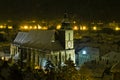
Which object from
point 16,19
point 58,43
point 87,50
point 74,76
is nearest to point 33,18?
point 16,19

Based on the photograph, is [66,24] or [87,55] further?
[87,55]

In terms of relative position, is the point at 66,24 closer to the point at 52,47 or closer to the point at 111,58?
the point at 52,47

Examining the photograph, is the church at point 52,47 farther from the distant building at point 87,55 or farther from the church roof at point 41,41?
the distant building at point 87,55

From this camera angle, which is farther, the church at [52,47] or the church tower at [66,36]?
the church tower at [66,36]

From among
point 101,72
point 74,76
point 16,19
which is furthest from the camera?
point 16,19

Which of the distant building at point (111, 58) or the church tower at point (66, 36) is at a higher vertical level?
the church tower at point (66, 36)

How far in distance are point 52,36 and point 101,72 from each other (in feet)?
30.2

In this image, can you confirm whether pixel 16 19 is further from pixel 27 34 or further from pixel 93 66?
pixel 93 66

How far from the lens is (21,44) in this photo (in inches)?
1799

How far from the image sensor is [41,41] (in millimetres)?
41719

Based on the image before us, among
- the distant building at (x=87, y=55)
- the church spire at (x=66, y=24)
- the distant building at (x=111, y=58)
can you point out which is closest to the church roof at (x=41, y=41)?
the church spire at (x=66, y=24)

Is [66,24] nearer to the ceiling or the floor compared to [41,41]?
nearer to the ceiling

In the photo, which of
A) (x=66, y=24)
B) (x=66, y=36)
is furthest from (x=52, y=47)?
(x=66, y=24)

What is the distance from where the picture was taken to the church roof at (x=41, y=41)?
40094 mm
